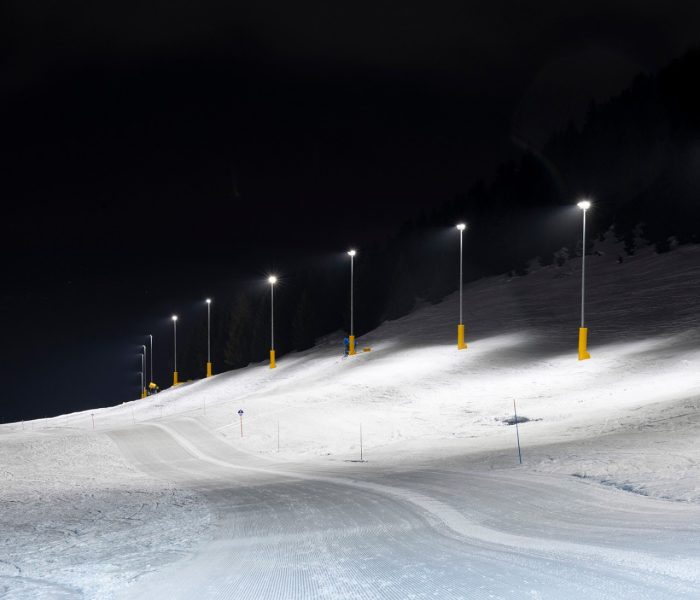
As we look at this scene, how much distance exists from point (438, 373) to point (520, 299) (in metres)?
22.6

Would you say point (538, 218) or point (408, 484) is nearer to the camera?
point (408, 484)

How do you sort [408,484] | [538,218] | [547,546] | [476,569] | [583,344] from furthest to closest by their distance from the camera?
[538,218] < [583,344] < [408,484] < [547,546] < [476,569]

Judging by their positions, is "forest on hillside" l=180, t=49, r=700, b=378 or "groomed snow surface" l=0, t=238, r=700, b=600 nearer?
"groomed snow surface" l=0, t=238, r=700, b=600

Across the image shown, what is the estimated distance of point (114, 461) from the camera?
23422 millimetres

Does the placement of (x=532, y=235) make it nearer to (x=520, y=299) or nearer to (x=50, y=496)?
(x=520, y=299)

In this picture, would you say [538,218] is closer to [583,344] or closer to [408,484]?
[583,344]

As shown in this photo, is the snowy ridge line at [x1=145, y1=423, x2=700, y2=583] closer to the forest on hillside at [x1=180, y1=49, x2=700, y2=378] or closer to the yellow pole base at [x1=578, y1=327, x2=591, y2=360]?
the yellow pole base at [x1=578, y1=327, x2=591, y2=360]

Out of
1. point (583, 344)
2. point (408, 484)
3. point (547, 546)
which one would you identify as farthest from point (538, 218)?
point (547, 546)

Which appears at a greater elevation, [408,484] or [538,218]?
[538,218]

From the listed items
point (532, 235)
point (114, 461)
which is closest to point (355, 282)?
point (532, 235)

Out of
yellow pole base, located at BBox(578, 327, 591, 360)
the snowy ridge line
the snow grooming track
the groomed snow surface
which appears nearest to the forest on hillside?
the groomed snow surface

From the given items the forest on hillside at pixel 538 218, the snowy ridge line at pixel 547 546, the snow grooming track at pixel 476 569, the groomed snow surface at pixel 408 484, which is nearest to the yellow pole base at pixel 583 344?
the groomed snow surface at pixel 408 484

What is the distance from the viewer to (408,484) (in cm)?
1389

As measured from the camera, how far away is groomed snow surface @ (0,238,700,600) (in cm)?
681
